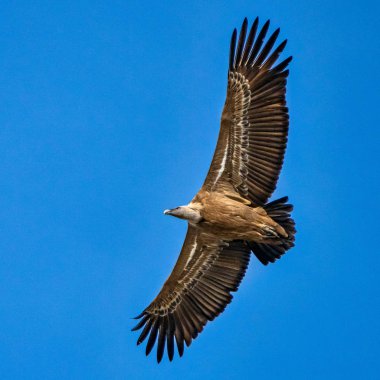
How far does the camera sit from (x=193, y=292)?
55.1 ft

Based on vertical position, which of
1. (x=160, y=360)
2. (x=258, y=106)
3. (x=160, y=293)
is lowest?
(x=160, y=360)

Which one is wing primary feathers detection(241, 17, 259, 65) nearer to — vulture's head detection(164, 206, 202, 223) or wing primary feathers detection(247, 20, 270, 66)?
wing primary feathers detection(247, 20, 270, 66)

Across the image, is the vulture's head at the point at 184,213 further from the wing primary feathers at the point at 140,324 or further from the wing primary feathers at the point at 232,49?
the wing primary feathers at the point at 232,49

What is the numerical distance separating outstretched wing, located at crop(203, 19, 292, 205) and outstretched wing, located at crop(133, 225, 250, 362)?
129 cm

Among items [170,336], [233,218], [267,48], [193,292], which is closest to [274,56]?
[267,48]

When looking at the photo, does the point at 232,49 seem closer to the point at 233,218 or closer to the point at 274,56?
the point at 274,56

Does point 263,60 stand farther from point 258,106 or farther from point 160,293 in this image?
point 160,293

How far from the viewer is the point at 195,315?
1669cm

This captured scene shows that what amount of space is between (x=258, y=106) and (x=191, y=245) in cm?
280

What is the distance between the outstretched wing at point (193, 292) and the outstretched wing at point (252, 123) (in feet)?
4.22

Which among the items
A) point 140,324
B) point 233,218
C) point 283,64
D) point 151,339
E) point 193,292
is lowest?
point 151,339

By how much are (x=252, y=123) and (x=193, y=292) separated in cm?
335

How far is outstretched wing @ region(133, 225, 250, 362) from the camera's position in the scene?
16.5m

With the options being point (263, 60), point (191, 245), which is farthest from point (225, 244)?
point (263, 60)
